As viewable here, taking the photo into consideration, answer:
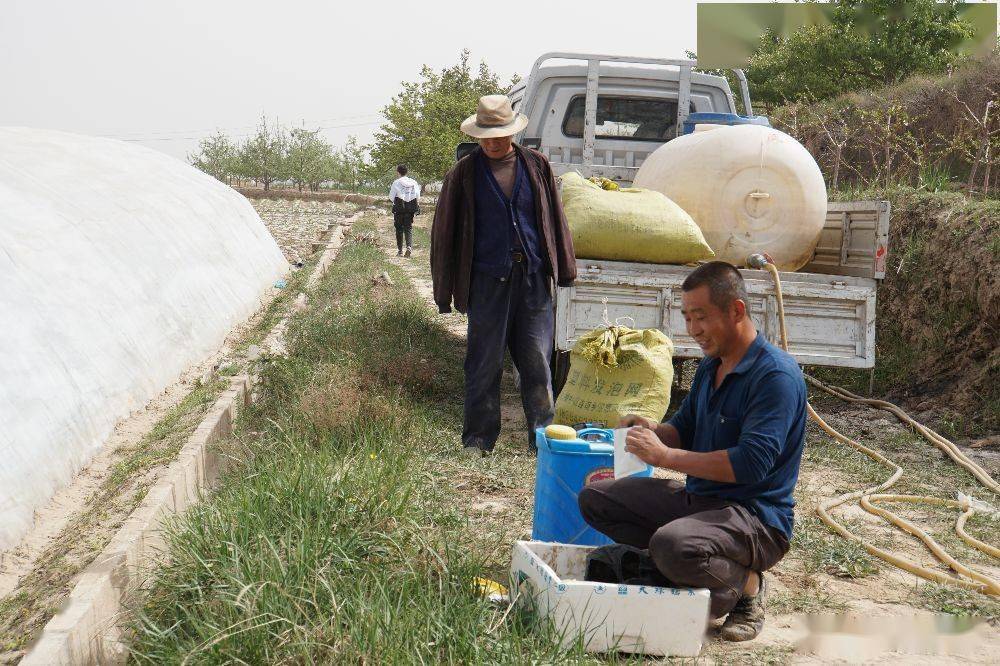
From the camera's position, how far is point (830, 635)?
130 inches

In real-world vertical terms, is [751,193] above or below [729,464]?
above

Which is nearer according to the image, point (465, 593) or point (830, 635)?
point (465, 593)

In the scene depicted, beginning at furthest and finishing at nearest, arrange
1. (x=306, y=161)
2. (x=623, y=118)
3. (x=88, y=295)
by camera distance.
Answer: (x=306, y=161) → (x=623, y=118) → (x=88, y=295)

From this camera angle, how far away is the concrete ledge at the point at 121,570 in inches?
118

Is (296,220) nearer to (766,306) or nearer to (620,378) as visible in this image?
(766,306)

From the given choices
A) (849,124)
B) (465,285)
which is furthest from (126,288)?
(849,124)

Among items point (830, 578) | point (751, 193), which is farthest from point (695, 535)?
point (751, 193)

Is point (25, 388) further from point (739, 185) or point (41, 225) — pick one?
point (739, 185)

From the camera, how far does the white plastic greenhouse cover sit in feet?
15.8

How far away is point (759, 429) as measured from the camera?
9.71 ft

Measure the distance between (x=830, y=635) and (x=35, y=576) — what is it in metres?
3.28

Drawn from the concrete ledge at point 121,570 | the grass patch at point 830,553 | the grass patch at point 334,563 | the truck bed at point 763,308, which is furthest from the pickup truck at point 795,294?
the concrete ledge at point 121,570

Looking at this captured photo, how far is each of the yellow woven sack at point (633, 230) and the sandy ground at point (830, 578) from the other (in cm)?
134

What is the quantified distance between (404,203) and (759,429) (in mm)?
14611
